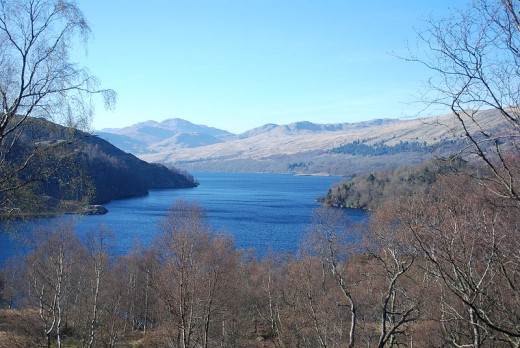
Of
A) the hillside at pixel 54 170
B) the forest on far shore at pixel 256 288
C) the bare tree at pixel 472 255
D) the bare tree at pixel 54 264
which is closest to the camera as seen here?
the bare tree at pixel 472 255

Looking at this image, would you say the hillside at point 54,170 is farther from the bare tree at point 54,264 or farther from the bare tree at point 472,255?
the bare tree at point 54,264

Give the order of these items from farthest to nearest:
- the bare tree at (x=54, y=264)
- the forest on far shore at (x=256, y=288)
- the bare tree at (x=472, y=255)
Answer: the bare tree at (x=54, y=264) → the forest on far shore at (x=256, y=288) → the bare tree at (x=472, y=255)

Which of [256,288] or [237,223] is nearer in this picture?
[256,288]

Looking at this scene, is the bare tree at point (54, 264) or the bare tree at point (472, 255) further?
the bare tree at point (54, 264)

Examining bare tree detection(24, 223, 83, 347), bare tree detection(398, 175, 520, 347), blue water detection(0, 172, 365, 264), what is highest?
bare tree detection(398, 175, 520, 347)

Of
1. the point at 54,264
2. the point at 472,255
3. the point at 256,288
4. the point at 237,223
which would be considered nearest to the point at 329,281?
the point at 256,288

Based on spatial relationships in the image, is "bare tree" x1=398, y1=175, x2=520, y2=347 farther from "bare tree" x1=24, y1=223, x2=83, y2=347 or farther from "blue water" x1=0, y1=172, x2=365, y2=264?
"blue water" x1=0, y1=172, x2=365, y2=264

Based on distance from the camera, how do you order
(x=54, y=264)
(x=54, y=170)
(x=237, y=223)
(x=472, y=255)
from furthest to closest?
(x=237, y=223) → (x=54, y=264) → (x=472, y=255) → (x=54, y=170)

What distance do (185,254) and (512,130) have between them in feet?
41.1

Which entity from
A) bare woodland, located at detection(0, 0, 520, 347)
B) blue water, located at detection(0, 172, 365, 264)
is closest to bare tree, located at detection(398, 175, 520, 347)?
bare woodland, located at detection(0, 0, 520, 347)

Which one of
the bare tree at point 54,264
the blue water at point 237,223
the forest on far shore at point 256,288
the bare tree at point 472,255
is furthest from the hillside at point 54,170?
the blue water at point 237,223

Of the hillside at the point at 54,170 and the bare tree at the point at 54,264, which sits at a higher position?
the hillside at the point at 54,170

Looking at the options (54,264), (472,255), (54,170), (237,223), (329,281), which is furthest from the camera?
(237,223)

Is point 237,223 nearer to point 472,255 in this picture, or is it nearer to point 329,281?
point 329,281
